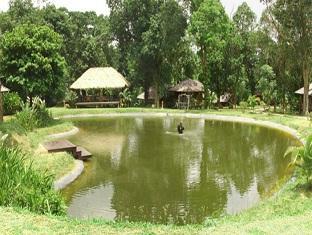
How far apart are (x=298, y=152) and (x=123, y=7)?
38367 millimetres

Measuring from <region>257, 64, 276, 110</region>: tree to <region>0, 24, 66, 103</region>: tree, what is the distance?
21506mm

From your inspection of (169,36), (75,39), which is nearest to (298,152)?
(169,36)

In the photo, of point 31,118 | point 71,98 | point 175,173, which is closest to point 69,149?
point 175,173

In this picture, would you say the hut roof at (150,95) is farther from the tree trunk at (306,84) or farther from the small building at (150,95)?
the tree trunk at (306,84)

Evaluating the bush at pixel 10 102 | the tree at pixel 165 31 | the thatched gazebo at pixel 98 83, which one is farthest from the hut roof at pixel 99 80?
the bush at pixel 10 102

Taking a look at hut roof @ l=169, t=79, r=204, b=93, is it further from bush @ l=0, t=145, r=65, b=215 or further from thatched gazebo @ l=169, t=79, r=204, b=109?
bush @ l=0, t=145, r=65, b=215

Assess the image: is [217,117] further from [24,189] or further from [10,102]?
[24,189]

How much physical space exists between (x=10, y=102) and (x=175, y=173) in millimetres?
25001

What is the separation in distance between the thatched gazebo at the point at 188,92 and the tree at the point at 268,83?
6.60m

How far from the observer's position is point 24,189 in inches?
464

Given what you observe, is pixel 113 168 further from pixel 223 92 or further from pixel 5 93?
pixel 223 92

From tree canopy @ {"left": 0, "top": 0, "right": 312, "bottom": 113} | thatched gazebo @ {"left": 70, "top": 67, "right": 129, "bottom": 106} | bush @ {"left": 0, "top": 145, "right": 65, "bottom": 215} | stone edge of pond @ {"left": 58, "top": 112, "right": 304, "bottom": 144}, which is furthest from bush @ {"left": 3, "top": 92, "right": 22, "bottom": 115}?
bush @ {"left": 0, "top": 145, "right": 65, "bottom": 215}

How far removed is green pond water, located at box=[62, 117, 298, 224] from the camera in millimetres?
14484

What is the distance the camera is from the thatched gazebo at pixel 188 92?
47.3 metres
